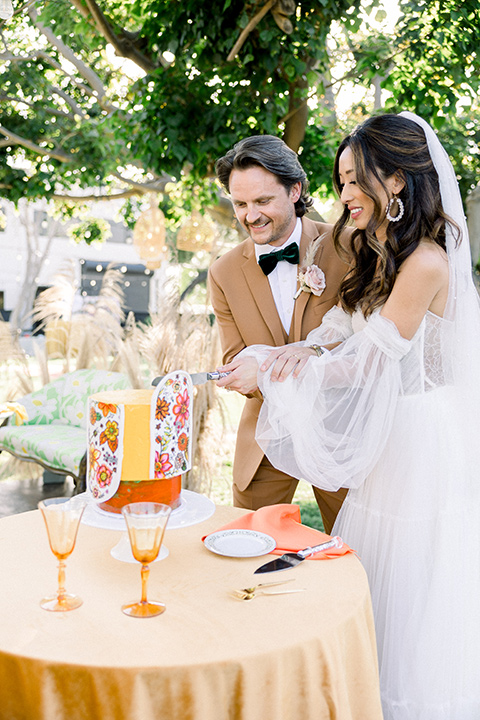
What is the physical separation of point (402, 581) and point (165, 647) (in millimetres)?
1017

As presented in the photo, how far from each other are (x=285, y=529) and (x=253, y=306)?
108 cm

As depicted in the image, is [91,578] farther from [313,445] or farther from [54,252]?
[54,252]

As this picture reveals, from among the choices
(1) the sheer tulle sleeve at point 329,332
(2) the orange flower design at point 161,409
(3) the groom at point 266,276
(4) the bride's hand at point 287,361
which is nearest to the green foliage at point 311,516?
(3) the groom at point 266,276

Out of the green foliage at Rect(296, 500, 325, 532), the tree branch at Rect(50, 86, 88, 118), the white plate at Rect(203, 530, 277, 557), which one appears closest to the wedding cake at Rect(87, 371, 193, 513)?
the white plate at Rect(203, 530, 277, 557)

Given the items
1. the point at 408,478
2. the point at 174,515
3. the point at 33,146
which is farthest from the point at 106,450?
the point at 33,146

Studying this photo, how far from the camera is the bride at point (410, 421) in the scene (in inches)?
79.4

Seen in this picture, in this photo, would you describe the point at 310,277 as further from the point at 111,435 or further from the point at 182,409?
the point at 111,435

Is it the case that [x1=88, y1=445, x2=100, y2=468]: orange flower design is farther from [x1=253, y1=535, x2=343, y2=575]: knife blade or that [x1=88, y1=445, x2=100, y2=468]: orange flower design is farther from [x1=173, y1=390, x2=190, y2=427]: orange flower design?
[x1=253, y1=535, x2=343, y2=575]: knife blade

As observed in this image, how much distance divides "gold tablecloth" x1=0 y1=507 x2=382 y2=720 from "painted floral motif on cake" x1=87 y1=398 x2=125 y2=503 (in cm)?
18

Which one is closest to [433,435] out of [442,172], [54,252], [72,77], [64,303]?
[442,172]

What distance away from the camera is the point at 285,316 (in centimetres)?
271

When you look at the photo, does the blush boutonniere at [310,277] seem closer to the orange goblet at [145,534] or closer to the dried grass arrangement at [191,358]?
the orange goblet at [145,534]

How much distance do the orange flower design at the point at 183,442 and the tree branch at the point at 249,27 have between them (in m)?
2.88

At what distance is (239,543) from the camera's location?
1.76 m
